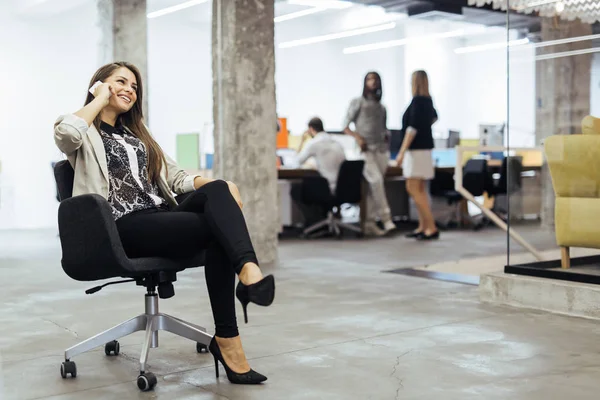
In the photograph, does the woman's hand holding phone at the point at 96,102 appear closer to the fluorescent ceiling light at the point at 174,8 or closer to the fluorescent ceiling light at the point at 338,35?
the fluorescent ceiling light at the point at 174,8

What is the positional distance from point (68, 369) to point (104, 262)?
404 millimetres

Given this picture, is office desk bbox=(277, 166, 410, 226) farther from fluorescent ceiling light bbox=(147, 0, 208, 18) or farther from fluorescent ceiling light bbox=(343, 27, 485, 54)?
fluorescent ceiling light bbox=(343, 27, 485, 54)

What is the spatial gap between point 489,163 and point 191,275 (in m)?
4.25

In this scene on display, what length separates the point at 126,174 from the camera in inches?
107

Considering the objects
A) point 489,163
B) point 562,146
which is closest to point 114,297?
point 562,146

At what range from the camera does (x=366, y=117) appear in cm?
753

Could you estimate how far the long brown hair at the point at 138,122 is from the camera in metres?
2.80

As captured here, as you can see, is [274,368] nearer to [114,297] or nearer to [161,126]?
[114,297]

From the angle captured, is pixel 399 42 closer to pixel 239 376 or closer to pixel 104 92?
pixel 104 92

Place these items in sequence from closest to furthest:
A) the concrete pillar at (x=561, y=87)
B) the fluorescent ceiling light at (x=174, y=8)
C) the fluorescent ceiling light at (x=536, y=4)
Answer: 1. the concrete pillar at (x=561, y=87)
2. the fluorescent ceiling light at (x=536, y=4)
3. the fluorescent ceiling light at (x=174, y=8)

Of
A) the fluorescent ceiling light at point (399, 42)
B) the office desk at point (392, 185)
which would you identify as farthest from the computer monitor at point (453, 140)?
the fluorescent ceiling light at point (399, 42)

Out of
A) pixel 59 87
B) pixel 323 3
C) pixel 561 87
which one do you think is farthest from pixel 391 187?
pixel 561 87

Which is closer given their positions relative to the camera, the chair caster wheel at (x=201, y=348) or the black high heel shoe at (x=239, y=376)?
the black high heel shoe at (x=239, y=376)

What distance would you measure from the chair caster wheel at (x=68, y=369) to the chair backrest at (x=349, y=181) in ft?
16.4
